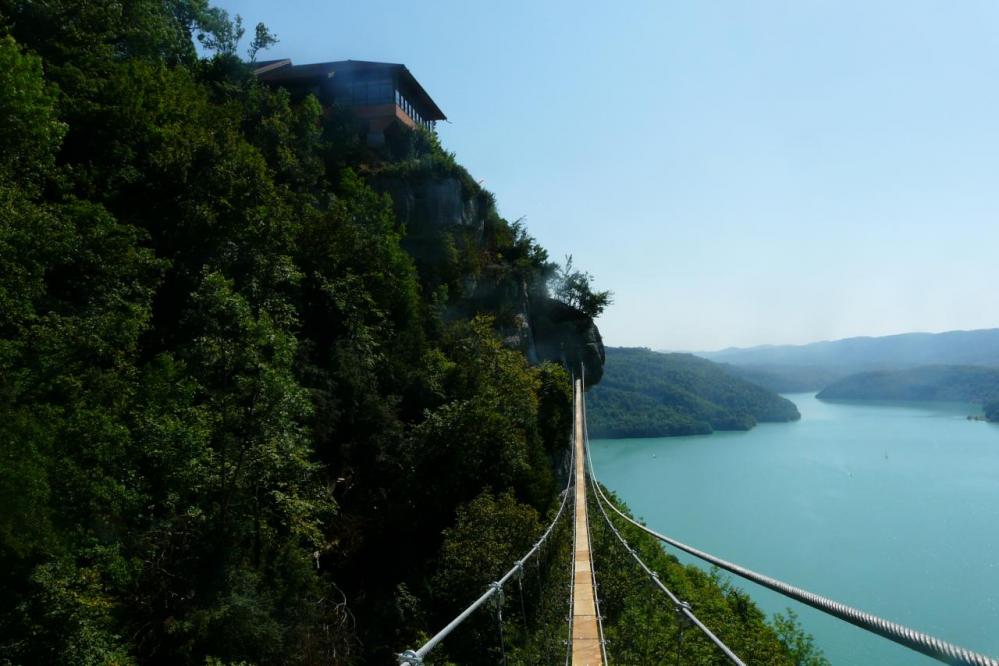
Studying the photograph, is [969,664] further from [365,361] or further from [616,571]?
[365,361]

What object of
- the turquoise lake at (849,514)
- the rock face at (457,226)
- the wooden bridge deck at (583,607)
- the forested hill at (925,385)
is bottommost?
the turquoise lake at (849,514)

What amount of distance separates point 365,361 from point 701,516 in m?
26.0

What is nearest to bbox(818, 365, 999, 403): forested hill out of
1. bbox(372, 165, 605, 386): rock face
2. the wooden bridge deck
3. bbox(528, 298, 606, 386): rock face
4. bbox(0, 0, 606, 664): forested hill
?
bbox(528, 298, 606, 386): rock face

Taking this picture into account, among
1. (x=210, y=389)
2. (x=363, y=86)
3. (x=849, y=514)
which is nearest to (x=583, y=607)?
(x=210, y=389)

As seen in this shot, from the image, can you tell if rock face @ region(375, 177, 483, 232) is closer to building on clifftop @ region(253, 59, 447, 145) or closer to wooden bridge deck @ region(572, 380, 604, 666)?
building on clifftop @ region(253, 59, 447, 145)

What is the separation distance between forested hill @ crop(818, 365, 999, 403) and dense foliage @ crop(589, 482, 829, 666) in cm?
6917

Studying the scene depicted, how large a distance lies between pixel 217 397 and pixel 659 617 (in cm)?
595

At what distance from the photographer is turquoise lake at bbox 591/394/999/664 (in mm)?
21266

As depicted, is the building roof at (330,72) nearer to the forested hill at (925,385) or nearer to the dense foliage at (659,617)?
the dense foliage at (659,617)

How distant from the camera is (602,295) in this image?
2261 cm

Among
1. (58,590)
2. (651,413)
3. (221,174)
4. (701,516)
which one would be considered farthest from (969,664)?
(651,413)

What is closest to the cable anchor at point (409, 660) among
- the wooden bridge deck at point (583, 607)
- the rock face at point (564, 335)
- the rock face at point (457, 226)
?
the wooden bridge deck at point (583, 607)

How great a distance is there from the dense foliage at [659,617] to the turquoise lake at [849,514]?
44.4 inches

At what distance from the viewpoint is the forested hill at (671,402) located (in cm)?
5916
